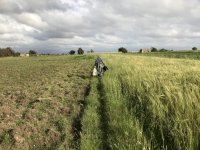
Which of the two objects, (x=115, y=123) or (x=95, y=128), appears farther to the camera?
(x=95, y=128)

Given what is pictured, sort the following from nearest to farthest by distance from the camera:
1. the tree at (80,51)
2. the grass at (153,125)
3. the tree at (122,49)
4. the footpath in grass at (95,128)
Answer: the grass at (153,125) → the footpath in grass at (95,128) → the tree at (122,49) → the tree at (80,51)

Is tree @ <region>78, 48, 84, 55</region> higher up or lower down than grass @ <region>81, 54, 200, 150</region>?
lower down

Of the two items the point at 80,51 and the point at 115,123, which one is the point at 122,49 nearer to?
the point at 80,51

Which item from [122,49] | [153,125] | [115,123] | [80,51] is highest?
[153,125]

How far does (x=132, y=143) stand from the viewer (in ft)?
16.6

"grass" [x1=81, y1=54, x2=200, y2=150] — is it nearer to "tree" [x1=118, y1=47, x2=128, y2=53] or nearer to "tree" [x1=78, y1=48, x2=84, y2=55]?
"tree" [x1=118, y1=47, x2=128, y2=53]

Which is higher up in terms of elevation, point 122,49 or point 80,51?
point 122,49

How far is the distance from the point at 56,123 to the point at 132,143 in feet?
9.73

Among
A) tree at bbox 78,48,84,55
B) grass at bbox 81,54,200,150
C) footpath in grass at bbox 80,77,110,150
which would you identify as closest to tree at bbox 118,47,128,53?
tree at bbox 78,48,84,55

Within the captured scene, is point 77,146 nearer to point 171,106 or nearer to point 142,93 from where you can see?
point 171,106

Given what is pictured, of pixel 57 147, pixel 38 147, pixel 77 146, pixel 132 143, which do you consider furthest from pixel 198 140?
pixel 38 147

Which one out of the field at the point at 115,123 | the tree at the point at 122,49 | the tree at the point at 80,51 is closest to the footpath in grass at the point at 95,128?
the field at the point at 115,123

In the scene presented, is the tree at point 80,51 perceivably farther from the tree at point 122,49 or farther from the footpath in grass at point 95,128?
the footpath in grass at point 95,128

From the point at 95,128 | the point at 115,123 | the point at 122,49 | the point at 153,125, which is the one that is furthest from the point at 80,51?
the point at 153,125
